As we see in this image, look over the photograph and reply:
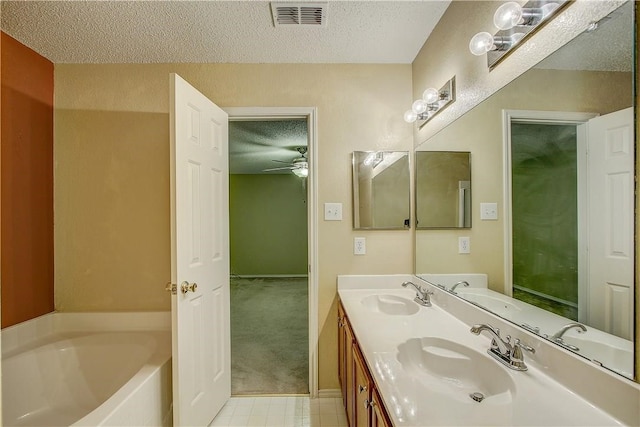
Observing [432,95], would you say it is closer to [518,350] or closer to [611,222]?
[611,222]

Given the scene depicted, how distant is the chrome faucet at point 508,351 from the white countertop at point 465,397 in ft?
0.07

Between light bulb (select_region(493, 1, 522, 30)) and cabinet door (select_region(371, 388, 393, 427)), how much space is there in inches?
54.5

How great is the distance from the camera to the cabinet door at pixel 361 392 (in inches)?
41.1

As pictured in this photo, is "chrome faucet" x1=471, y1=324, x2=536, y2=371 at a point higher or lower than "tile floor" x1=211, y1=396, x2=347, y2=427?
higher

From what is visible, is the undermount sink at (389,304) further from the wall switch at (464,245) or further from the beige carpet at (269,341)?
the beige carpet at (269,341)

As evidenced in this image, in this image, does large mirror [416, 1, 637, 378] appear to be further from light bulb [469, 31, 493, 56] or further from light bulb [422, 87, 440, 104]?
light bulb [422, 87, 440, 104]

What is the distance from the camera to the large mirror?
73 centimetres

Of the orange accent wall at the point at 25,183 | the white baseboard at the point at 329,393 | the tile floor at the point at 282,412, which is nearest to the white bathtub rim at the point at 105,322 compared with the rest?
the orange accent wall at the point at 25,183

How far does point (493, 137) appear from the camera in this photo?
1.22 metres

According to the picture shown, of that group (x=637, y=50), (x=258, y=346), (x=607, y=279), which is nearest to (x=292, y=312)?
(x=258, y=346)

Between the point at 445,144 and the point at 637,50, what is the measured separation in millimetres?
916

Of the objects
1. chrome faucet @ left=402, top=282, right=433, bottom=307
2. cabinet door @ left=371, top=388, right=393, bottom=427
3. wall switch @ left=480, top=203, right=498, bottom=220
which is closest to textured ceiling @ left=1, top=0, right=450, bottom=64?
wall switch @ left=480, top=203, right=498, bottom=220

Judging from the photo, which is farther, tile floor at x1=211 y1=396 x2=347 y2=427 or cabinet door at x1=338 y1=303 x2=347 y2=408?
tile floor at x1=211 y1=396 x2=347 y2=427

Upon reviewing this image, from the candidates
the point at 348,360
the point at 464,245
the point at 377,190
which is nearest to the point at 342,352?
the point at 348,360
